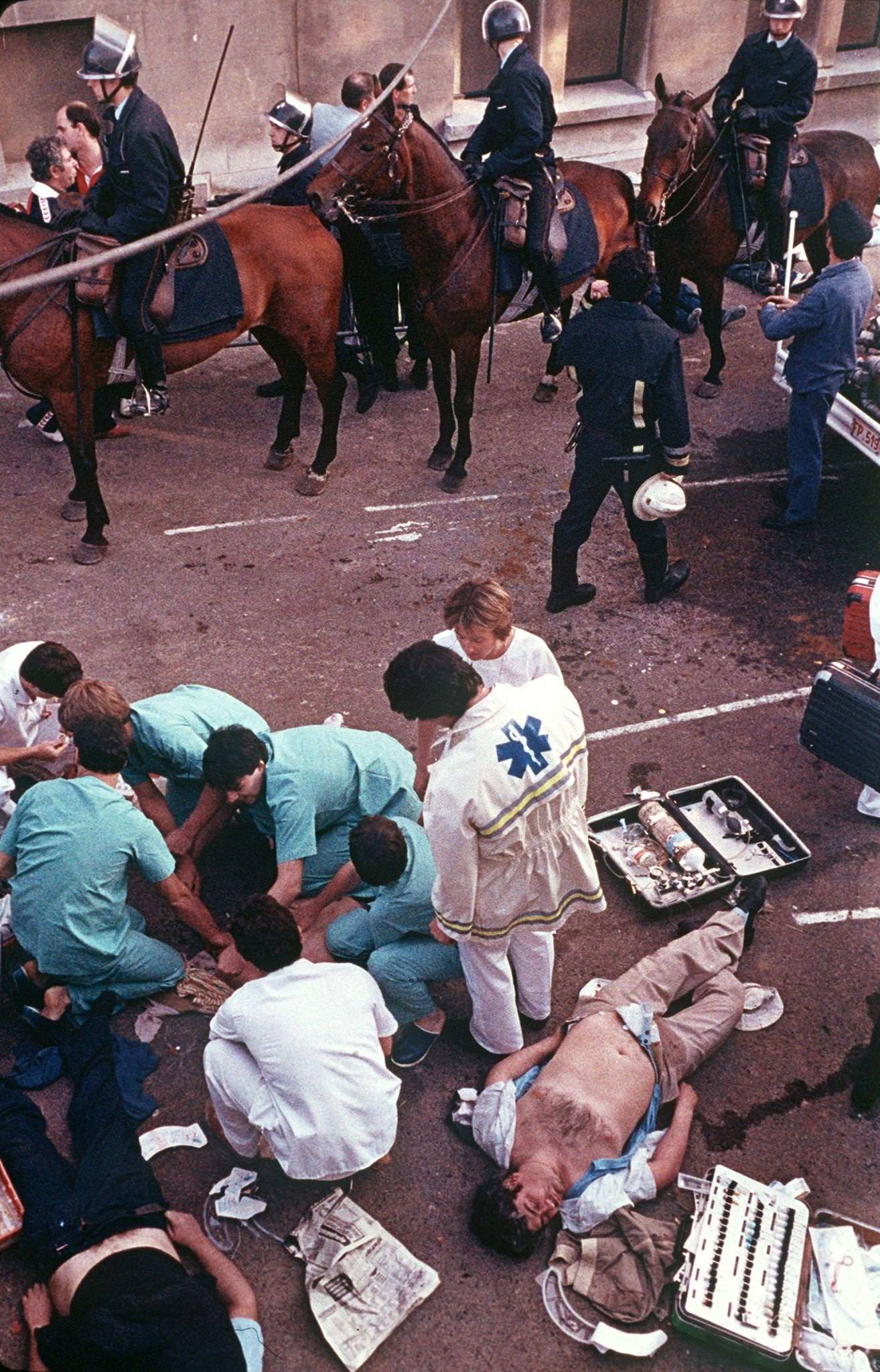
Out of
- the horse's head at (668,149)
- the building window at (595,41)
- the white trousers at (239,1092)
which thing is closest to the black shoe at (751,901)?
the white trousers at (239,1092)

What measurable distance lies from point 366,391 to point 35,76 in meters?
5.06

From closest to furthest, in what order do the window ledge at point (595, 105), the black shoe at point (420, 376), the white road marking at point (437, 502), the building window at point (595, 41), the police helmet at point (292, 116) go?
the white road marking at point (437, 502)
the police helmet at point (292, 116)
the black shoe at point (420, 376)
the window ledge at point (595, 105)
the building window at point (595, 41)

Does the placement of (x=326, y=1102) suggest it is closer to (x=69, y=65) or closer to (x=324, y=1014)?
(x=324, y=1014)

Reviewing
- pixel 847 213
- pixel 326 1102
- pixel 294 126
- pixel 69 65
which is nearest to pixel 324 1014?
pixel 326 1102

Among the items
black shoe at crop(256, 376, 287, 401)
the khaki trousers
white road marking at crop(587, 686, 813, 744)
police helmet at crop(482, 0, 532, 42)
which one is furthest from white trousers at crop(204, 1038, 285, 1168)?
police helmet at crop(482, 0, 532, 42)

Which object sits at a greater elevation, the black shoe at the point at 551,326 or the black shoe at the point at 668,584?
the black shoe at the point at 551,326

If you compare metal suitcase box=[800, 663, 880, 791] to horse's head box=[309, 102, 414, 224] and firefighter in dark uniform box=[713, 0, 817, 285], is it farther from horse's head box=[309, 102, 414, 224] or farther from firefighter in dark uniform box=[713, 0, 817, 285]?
firefighter in dark uniform box=[713, 0, 817, 285]

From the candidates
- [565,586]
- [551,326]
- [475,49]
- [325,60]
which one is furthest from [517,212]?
[475,49]

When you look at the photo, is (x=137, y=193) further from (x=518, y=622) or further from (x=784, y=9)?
(x=784, y=9)

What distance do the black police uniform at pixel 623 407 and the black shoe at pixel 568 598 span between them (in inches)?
15.6

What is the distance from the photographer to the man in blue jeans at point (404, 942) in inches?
184

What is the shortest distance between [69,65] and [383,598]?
721cm

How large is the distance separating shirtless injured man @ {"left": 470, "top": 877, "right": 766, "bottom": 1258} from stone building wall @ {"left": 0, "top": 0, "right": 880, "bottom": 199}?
927 centimetres

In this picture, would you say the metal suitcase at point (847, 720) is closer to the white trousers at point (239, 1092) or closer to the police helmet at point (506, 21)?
the white trousers at point (239, 1092)
